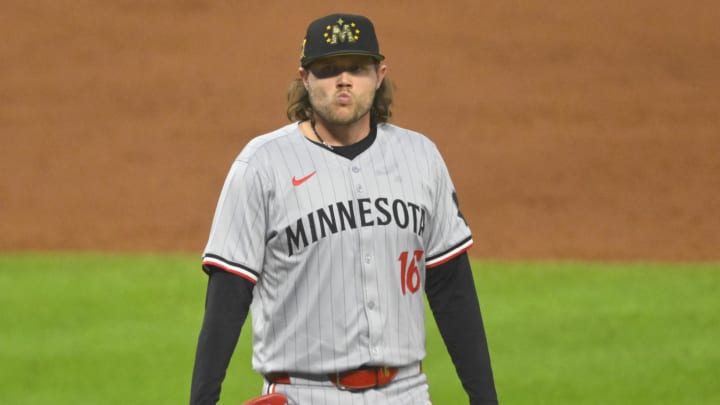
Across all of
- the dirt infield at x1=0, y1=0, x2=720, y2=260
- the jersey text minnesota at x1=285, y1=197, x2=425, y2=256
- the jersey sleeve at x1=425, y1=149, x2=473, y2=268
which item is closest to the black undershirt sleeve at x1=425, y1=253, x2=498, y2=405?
the jersey sleeve at x1=425, y1=149, x2=473, y2=268

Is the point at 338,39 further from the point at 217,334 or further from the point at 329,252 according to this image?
the point at 217,334

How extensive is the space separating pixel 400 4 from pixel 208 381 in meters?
12.4

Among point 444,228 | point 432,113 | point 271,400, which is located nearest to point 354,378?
point 271,400

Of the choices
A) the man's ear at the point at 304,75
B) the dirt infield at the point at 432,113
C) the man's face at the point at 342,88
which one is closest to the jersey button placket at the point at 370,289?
the man's face at the point at 342,88

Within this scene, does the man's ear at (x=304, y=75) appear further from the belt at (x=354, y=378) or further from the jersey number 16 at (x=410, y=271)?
the belt at (x=354, y=378)

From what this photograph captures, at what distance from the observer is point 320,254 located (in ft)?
10.8

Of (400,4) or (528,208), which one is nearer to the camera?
(528,208)

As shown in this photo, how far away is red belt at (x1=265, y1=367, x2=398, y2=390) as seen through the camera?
3316 millimetres

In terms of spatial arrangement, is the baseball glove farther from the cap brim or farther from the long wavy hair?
the cap brim

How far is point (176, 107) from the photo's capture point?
45.7 feet

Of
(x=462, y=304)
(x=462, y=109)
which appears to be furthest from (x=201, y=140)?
(x=462, y=304)

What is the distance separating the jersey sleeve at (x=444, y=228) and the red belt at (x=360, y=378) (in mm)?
318

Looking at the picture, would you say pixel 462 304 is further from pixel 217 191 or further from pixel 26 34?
pixel 26 34

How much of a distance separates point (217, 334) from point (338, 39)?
81 centimetres
